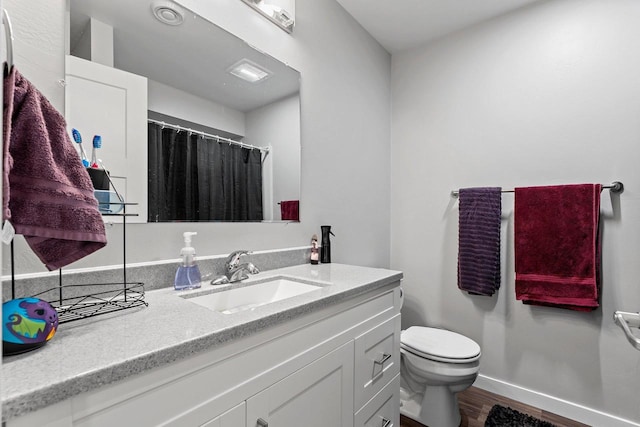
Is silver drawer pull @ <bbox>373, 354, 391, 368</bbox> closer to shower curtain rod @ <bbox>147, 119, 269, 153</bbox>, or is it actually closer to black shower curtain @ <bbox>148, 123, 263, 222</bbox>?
black shower curtain @ <bbox>148, 123, 263, 222</bbox>

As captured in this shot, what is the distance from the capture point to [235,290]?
119cm

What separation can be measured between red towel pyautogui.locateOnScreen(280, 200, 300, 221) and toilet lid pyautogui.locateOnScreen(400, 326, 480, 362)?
929 mm

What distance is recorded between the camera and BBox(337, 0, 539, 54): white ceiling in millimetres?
1925

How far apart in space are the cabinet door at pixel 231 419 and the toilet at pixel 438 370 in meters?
1.16

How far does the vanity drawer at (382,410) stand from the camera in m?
1.20

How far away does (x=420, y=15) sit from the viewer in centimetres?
203

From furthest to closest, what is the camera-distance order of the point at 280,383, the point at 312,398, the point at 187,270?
1. the point at 187,270
2. the point at 312,398
3. the point at 280,383

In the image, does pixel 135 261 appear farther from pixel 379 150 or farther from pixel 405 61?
pixel 405 61

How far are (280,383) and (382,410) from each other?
73cm

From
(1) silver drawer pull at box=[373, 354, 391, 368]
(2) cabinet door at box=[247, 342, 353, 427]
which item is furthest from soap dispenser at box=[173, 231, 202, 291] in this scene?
(1) silver drawer pull at box=[373, 354, 391, 368]

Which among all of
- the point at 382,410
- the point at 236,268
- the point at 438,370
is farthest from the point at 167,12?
the point at 438,370

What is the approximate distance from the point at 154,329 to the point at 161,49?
103cm

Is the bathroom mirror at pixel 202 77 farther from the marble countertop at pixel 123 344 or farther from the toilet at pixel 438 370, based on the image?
the toilet at pixel 438 370

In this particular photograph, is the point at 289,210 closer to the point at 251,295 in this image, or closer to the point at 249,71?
the point at 251,295
